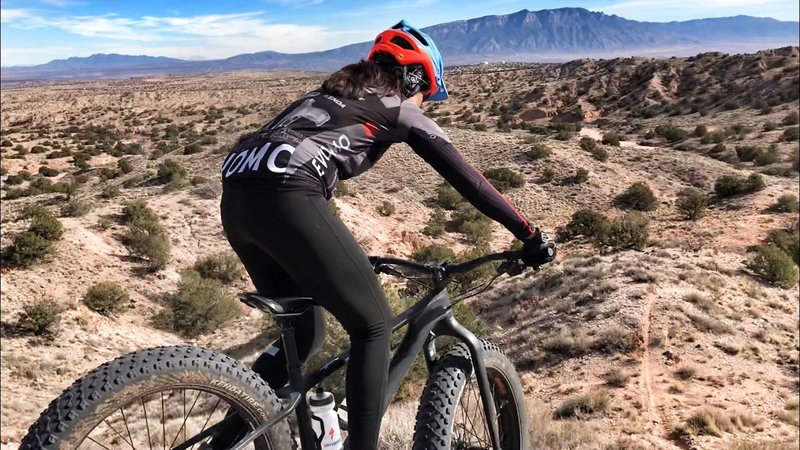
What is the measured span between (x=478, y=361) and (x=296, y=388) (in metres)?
1.03

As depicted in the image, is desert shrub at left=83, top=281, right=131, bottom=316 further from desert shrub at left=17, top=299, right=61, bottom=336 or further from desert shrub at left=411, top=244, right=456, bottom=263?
desert shrub at left=411, top=244, right=456, bottom=263

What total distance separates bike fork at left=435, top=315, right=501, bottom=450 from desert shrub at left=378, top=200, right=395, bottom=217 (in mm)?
18569

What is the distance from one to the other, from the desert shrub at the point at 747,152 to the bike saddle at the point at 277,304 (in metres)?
33.0

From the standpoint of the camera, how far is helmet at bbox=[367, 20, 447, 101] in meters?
2.83

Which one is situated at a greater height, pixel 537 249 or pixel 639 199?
pixel 537 249

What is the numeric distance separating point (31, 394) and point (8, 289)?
4.09 metres

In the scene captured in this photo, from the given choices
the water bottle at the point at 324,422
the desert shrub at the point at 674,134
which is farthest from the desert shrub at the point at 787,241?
the desert shrub at the point at 674,134

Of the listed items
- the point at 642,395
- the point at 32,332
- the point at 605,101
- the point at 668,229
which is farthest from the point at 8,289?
the point at 605,101

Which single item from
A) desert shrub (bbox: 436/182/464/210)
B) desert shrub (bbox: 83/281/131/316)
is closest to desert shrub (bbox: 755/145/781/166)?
desert shrub (bbox: 436/182/464/210)

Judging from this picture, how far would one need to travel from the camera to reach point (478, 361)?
3043 millimetres

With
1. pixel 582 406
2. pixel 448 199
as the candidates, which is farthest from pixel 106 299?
pixel 448 199

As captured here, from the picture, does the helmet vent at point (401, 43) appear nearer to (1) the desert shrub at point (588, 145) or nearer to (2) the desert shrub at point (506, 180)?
(2) the desert shrub at point (506, 180)

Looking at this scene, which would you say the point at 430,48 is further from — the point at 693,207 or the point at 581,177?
the point at 581,177

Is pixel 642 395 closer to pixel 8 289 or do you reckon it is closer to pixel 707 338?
pixel 707 338
